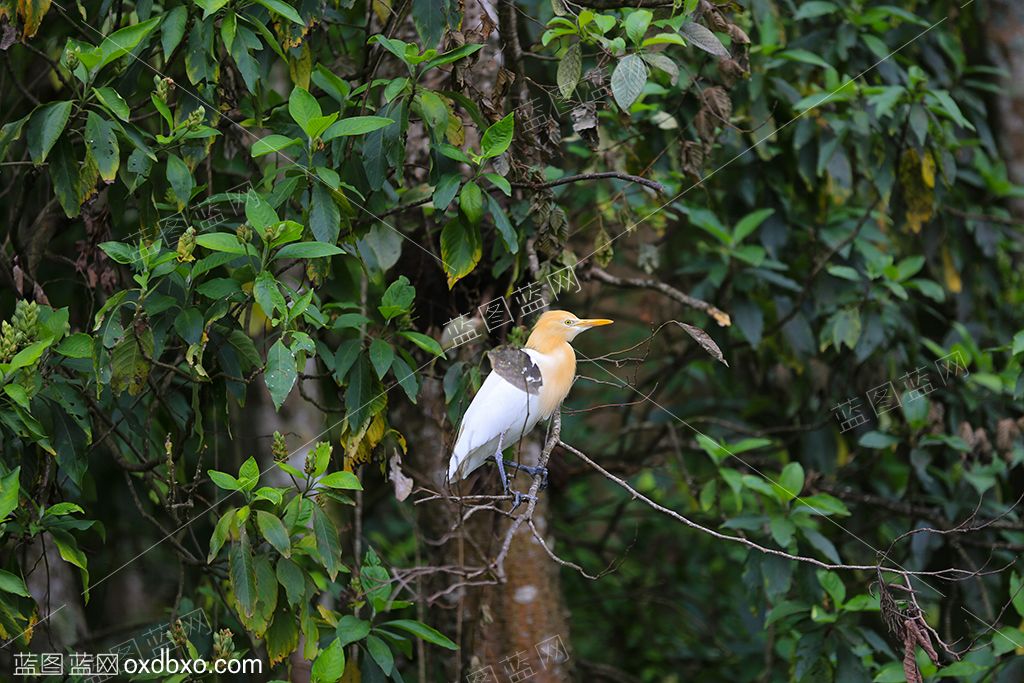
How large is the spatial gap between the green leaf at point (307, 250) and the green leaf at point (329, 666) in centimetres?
79

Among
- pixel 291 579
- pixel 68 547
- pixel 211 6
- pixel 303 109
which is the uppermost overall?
pixel 211 6

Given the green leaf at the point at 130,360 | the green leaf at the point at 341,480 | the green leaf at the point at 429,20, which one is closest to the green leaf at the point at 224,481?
the green leaf at the point at 341,480

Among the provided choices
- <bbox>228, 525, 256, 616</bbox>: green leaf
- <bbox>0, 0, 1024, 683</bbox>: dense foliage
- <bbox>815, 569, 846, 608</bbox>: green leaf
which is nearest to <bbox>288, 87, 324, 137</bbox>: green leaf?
<bbox>0, 0, 1024, 683</bbox>: dense foliage

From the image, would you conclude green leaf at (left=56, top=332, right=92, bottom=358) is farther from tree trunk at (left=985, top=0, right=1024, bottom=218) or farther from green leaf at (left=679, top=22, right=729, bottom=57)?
tree trunk at (left=985, top=0, right=1024, bottom=218)

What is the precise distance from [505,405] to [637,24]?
882 mm

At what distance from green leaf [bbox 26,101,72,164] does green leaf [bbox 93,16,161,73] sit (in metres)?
0.12

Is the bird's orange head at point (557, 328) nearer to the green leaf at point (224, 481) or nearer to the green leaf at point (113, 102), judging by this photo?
the green leaf at point (224, 481)

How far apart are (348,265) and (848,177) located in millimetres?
1578

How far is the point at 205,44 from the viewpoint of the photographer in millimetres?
2219

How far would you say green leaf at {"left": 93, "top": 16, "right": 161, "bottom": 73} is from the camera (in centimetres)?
211

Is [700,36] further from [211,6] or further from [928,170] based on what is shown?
[928,170]

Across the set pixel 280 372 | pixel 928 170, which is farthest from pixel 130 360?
pixel 928 170

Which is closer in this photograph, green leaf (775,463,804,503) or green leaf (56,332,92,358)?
green leaf (56,332,92,358)

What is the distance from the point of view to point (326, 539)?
212 cm
